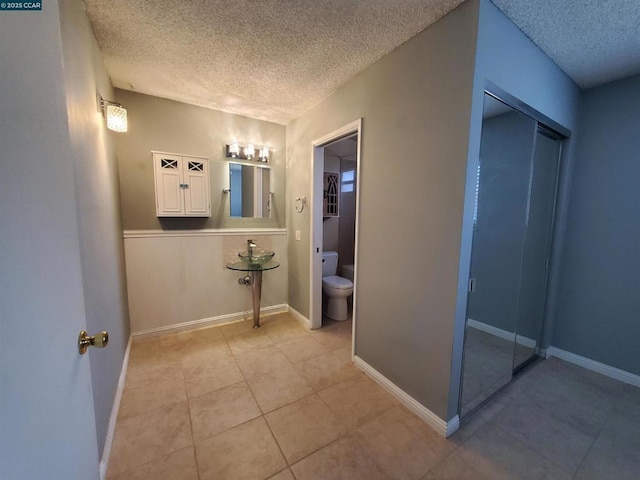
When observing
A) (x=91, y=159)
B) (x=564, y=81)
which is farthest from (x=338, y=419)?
(x=564, y=81)

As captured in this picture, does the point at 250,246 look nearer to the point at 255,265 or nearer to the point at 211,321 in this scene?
the point at 255,265

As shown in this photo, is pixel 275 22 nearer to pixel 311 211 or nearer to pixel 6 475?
pixel 311 211

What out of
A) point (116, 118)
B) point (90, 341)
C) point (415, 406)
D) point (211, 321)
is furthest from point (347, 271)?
point (90, 341)

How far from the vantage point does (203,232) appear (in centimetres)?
280

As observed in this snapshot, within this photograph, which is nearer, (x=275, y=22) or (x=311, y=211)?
(x=275, y=22)

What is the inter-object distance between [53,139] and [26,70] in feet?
0.50

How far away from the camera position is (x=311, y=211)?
2.76 metres

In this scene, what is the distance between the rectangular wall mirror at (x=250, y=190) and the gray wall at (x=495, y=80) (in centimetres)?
231

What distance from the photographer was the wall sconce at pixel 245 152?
9.29 feet

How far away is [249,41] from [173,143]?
142 centimetres

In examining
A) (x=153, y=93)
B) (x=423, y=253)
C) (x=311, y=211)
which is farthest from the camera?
(x=311, y=211)

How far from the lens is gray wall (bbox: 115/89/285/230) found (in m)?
2.43

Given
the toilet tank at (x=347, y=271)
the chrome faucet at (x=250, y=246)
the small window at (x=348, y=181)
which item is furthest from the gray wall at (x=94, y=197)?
the small window at (x=348, y=181)

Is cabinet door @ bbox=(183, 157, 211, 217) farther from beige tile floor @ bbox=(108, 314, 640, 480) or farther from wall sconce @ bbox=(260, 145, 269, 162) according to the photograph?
beige tile floor @ bbox=(108, 314, 640, 480)
